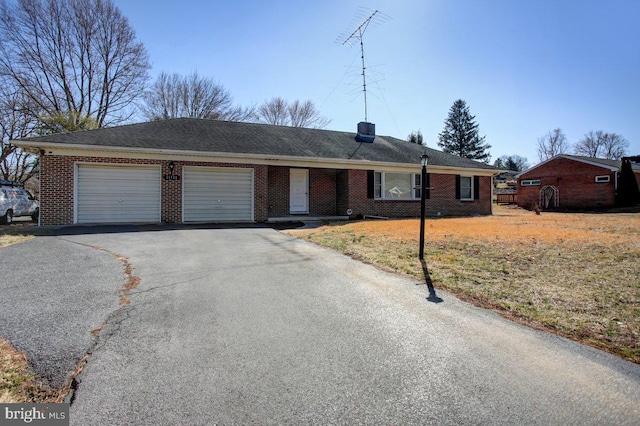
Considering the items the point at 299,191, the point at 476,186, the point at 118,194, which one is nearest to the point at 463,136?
the point at 476,186

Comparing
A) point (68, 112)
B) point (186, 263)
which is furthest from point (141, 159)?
point (68, 112)

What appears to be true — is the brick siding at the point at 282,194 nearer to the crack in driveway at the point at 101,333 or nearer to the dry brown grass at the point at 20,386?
the crack in driveway at the point at 101,333

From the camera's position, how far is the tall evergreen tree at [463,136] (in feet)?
163

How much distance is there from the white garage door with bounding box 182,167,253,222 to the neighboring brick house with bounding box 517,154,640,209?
24.8 m

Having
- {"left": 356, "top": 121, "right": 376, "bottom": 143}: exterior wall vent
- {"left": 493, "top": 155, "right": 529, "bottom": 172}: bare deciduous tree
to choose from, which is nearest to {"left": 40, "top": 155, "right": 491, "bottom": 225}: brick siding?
{"left": 356, "top": 121, "right": 376, "bottom": 143}: exterior wall vent

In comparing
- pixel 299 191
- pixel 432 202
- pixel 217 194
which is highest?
pixel 299 191

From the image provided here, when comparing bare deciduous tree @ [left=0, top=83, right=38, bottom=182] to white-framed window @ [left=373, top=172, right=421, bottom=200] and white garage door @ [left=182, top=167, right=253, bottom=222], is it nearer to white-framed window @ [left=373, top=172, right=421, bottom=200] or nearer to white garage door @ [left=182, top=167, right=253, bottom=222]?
white garage door @ [left=182, top=167, right=253, bottom=222]

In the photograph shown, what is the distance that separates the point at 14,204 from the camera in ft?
44.4

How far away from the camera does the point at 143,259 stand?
5.88 metres

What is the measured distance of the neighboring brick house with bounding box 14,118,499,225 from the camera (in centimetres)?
1096

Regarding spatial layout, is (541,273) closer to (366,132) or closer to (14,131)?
(366,132)

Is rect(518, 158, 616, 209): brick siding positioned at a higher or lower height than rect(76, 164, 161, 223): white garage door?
higher

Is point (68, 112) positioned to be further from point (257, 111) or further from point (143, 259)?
point (143, 259)

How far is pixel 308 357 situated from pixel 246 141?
12705 mm
